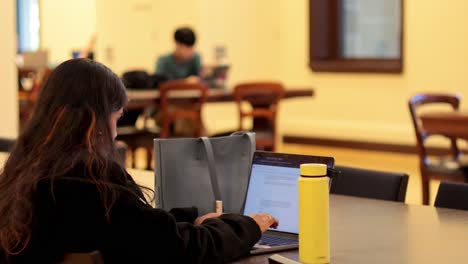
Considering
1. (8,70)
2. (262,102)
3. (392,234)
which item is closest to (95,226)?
(392,234)

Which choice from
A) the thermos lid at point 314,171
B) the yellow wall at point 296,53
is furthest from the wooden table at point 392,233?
the yellow wall at point 296,53

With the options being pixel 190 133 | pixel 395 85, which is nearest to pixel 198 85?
pixel 190 133

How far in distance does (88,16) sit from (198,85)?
7.47 m

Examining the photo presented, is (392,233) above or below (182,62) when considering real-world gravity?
below

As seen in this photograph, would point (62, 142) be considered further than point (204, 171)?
No

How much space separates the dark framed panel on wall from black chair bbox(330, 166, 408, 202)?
5.79 m

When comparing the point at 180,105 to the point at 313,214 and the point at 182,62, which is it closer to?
the point at 182,62

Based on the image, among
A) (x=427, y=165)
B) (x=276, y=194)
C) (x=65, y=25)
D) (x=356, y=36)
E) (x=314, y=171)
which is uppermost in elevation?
(x=65, y=25)

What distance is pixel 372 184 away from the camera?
2945 mm

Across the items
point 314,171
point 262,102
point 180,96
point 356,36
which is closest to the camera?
point 314,171

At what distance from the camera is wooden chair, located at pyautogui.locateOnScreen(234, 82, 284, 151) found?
22.6 ft

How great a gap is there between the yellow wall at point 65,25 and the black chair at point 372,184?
10.9 metres

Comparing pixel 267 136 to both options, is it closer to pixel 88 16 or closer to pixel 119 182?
pixel 119 182

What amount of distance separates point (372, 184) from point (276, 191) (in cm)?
78
